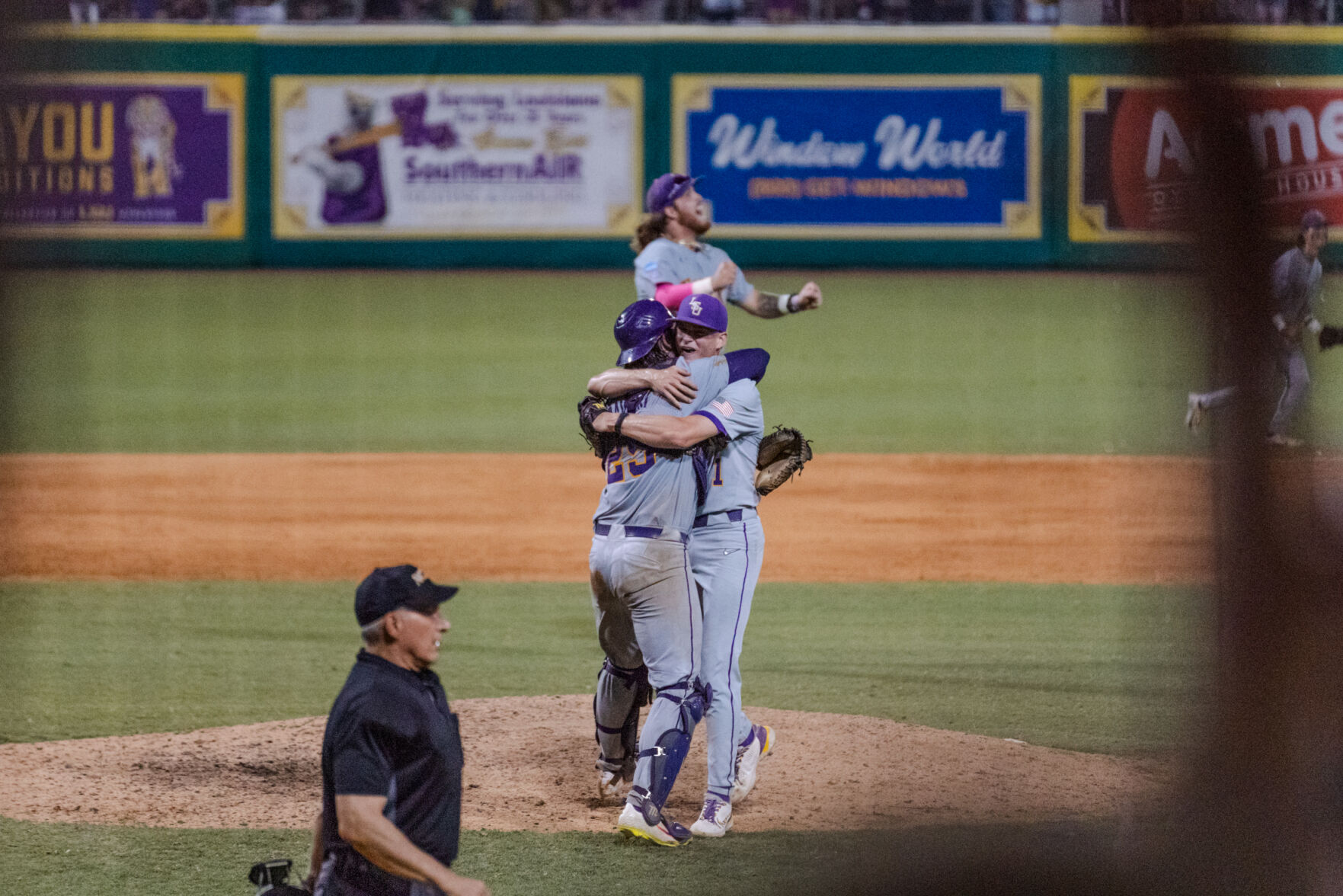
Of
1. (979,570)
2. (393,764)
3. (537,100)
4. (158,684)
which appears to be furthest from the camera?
(537,100)

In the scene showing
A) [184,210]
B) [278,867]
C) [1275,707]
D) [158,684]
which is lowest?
[158,684]

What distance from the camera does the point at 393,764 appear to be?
2828 mm

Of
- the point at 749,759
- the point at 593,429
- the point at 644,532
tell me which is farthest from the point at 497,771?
the point at 593,429

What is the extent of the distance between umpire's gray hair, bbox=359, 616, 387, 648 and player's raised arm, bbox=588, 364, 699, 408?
140cm

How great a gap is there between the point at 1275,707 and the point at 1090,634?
5909 millimetres

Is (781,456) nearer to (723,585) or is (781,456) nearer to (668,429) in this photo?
(723,585)

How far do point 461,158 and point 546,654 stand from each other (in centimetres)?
1193

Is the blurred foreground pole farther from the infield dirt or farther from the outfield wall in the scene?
the outfield wall

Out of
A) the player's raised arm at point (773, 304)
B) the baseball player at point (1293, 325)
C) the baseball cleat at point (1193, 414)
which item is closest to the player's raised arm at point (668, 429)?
the player's raised arm at point (773, 304)

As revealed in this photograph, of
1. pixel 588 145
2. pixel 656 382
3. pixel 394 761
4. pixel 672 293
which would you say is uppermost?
pixel 588 145

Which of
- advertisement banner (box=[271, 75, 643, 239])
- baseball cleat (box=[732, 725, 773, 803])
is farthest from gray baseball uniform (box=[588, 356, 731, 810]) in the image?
advertisement banner (box=[271, 75, 643, 239])

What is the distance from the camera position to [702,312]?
4234 mm

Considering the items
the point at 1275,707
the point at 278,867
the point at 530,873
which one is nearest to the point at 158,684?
the point at 530,873

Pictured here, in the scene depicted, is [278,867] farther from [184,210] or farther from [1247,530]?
[184,210]
